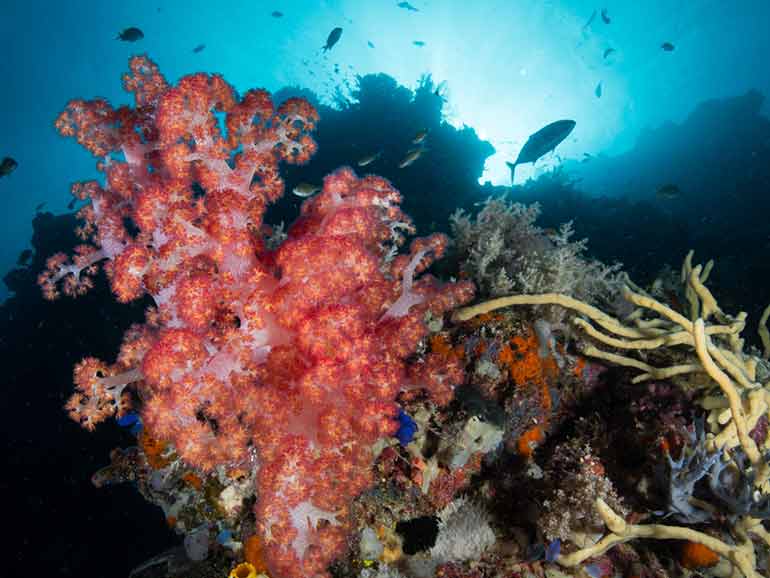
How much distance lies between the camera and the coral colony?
286 cm

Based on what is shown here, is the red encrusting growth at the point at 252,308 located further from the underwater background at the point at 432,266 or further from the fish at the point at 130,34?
the fish at the point at 130,34

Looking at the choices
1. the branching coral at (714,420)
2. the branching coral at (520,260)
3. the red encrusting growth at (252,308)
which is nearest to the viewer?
the branching coral at (714,420)

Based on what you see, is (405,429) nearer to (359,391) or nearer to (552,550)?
(359,391)

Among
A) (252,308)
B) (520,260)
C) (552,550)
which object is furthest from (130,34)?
(552,550)

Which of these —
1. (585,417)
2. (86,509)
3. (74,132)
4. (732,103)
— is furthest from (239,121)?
(732,103)

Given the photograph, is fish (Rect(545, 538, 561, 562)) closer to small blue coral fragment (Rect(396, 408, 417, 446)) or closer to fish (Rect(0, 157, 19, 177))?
small blue coral fragment (Rect(396, 408, 417, 446))

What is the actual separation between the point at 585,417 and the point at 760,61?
102 meters

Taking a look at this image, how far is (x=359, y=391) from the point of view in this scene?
293 centimetres

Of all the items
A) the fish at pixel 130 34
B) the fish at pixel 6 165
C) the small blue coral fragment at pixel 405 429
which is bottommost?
the small blue coral fragment at pixel 405 429

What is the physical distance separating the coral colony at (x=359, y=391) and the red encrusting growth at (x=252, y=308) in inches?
0.7

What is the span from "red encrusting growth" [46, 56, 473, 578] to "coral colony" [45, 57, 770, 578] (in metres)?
0.02

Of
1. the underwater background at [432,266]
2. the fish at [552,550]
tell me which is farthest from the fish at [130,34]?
the fish at [552,550]

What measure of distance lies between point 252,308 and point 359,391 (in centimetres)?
103

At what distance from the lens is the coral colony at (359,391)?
2.86 metres
